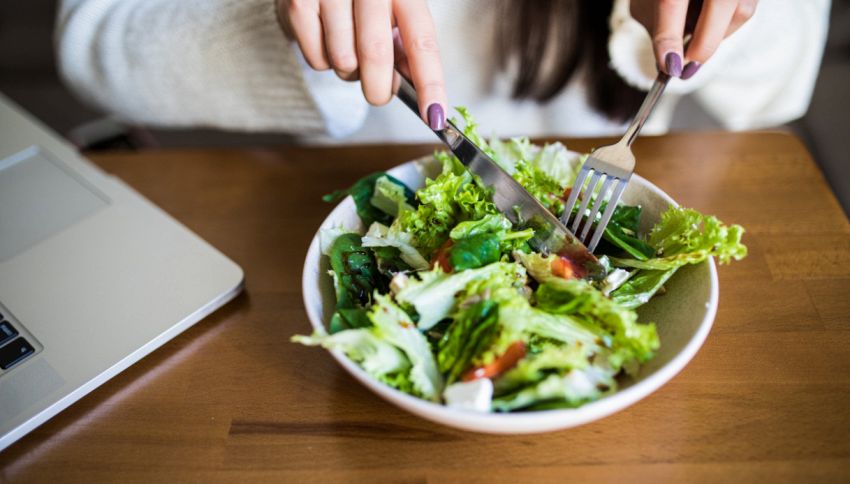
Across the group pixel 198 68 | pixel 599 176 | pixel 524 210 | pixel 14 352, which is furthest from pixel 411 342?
pixel 198 68

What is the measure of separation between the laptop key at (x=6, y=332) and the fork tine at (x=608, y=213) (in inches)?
33.7

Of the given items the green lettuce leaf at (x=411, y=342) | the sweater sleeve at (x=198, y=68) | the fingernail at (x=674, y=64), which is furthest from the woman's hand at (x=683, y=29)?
the sweater sleeve at (x=198, y=68)

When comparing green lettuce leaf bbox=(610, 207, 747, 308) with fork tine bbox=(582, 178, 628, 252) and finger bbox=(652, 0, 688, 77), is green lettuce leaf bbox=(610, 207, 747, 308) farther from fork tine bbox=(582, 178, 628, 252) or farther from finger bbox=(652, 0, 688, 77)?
finger bbox=(652, 0, 688, 77)

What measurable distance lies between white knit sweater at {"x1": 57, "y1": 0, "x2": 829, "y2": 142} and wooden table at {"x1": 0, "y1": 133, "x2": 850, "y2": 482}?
1.46 ft

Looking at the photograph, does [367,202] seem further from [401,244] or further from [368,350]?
[368,350]

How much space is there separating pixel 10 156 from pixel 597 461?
4.20ft

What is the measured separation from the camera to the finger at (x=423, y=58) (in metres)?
0.88

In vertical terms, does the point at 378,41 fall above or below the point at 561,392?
above

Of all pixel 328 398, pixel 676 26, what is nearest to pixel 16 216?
pixel 328 398

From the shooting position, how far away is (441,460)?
74 cm

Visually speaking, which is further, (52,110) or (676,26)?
(52,110)

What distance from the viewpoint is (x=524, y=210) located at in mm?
839

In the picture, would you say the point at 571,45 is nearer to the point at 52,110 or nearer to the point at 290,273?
the point at 290,273

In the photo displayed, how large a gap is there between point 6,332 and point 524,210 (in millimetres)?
794
